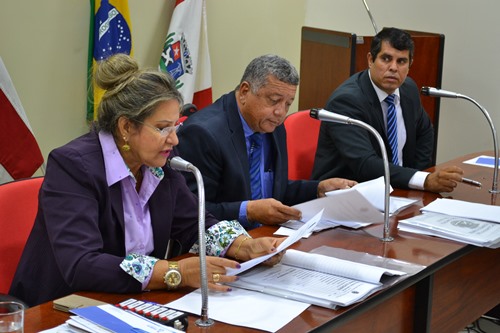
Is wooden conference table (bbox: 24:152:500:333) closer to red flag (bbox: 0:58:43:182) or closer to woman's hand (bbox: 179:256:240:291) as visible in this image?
woman's hand (bbox: 179:256:240:291)

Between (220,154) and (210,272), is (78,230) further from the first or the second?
(220,154)

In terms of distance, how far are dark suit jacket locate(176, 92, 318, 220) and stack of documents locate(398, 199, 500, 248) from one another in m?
0.56

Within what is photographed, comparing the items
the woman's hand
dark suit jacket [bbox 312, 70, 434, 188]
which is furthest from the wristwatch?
dark suit jacket [bbox 312, 70, 434, 188]

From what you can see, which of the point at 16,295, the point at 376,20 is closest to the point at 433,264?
the point at 16,295

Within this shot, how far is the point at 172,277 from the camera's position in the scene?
170cm

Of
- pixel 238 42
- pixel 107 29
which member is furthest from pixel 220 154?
pixel 238 42

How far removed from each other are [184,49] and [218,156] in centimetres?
209

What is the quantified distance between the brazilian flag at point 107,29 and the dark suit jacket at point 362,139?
50.8 inches

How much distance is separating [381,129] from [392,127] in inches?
3.2

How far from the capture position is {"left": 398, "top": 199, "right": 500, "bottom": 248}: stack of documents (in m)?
2.26

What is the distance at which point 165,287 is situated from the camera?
1.71m

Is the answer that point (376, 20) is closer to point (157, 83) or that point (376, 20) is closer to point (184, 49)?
point (184, 49)

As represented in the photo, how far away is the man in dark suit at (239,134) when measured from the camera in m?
2.39

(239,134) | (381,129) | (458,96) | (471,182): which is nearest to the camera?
(239,134)
